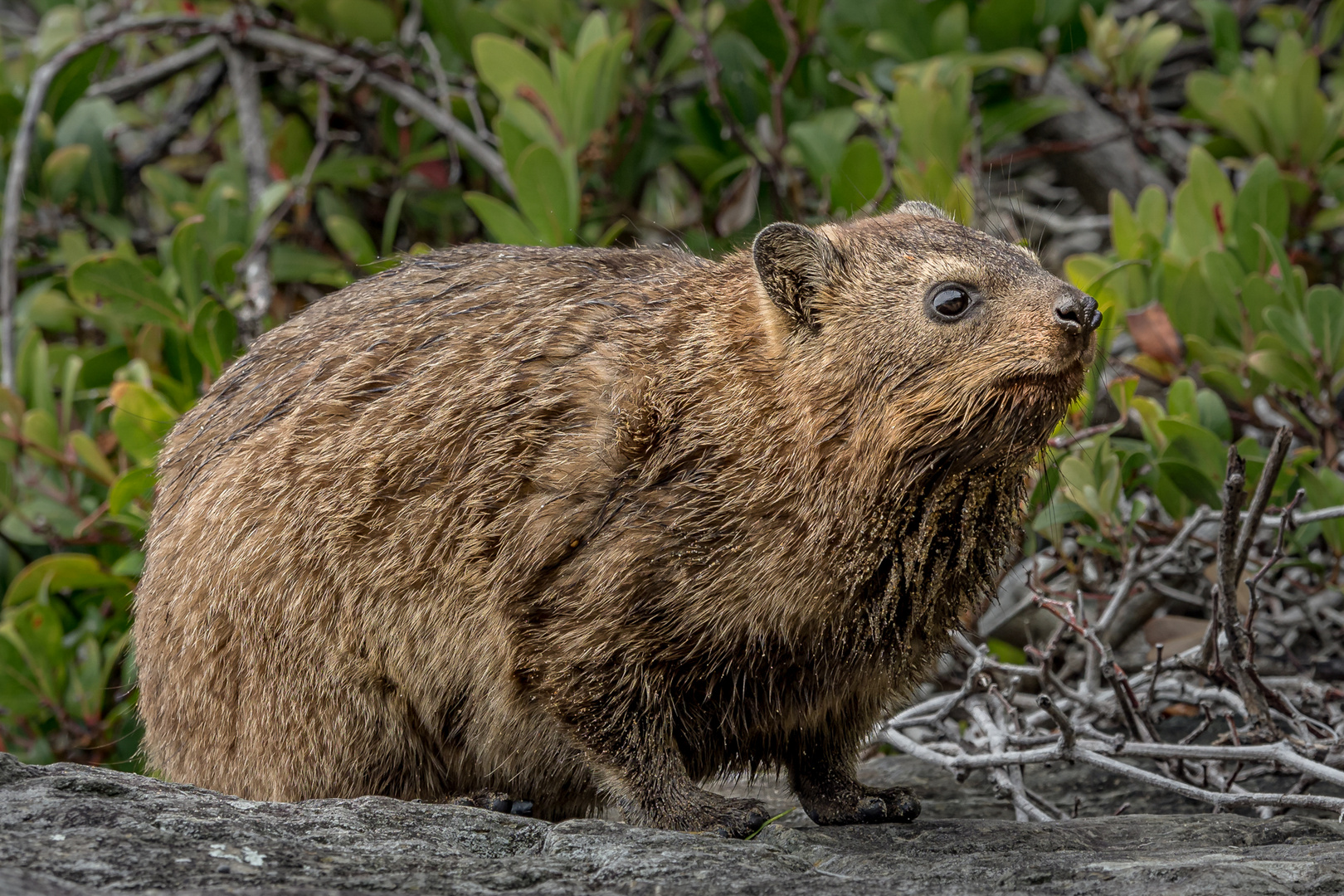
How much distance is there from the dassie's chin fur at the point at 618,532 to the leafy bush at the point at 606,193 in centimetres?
122

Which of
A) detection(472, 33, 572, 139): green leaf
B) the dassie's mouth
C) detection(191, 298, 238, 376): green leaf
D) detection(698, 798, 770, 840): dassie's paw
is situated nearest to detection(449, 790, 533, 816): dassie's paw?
detection(698, 798, 770, 840): dassie's paw

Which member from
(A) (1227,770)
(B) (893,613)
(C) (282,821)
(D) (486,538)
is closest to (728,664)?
(B) (893,613)

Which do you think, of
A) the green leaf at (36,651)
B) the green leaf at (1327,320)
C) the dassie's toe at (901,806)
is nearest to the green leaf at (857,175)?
the green leaf at (1327,320)

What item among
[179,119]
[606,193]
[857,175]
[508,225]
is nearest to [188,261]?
[508,225]

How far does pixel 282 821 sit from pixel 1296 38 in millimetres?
5946

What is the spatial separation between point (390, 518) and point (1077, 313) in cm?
206

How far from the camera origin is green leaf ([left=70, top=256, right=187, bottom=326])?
239 inches

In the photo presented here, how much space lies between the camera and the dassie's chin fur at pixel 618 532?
3.83 meters

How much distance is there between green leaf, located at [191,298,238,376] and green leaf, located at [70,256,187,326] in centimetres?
20

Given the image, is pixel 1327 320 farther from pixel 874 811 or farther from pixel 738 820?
pixel 738 820

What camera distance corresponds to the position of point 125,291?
6188 millimetres

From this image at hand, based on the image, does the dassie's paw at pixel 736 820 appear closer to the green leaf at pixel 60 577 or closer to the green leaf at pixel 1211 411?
the green leaf at pixel 1211 411

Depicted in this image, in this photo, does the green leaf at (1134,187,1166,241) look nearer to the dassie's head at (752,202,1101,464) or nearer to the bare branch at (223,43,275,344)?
the dassie's head at (752,202,1101,464)

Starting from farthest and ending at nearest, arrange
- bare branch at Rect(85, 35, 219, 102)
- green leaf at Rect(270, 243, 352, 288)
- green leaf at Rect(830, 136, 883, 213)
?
bare branch at Rect(85, 35, 219, 102) → green leaf at Rect(270, 243, 352, 288) → green leaf at Rect(830, 136, 883, 213)
